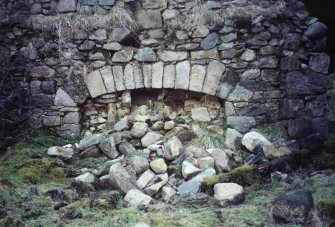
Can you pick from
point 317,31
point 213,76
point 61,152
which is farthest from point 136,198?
point 317,31

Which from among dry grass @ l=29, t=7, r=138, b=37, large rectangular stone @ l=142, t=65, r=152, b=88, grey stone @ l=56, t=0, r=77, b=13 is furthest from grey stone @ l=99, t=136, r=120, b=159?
grey stone @ l=56, t=0, r=77, b=13

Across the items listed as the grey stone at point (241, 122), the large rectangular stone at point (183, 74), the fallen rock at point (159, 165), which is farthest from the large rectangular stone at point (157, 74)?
the fallen rock at point (159, 165)

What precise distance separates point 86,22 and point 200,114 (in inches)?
79.6

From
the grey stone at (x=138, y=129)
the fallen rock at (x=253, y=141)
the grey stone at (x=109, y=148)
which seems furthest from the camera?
the grey stone at (x=138, y=129)

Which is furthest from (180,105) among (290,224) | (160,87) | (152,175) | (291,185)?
(290,224)

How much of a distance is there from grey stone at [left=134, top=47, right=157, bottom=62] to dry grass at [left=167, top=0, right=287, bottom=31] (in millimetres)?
435

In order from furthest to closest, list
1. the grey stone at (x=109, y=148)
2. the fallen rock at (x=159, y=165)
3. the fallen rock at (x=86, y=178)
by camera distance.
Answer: the grey stone at (x=109, y=148)
the fallen rock at (x=159, y=165)
the fallen rock at (x=86, y=178)

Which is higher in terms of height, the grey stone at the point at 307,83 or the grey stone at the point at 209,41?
the grey stone at the point at 209,41

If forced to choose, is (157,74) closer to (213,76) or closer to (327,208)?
(213,76)

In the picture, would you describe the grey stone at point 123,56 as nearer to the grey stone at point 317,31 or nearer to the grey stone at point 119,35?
the grey stone at point 119,35

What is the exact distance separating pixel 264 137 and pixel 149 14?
228 cm

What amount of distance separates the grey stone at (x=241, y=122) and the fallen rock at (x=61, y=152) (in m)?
2.14

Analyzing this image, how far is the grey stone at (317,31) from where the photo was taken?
188 inches

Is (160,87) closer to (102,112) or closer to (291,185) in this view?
(102,112)
